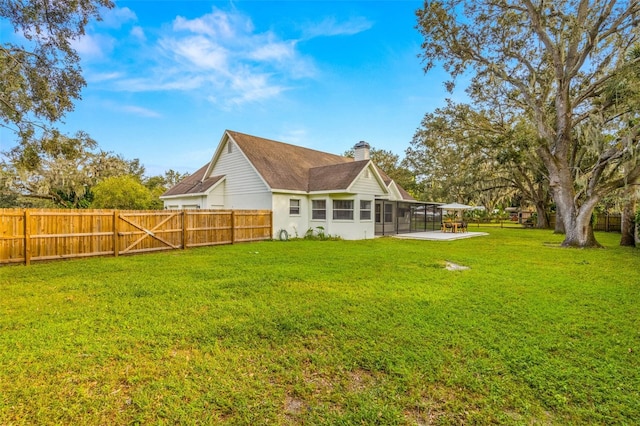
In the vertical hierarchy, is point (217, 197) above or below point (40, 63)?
below

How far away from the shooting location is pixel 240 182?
1664 cm

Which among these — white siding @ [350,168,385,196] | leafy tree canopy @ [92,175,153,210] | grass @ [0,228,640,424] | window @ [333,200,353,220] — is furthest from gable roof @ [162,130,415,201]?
grass @ [0,228,640,424]

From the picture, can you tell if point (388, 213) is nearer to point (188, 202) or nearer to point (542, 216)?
point (188, 202)

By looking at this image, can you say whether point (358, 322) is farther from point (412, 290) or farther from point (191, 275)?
point (191, 275)

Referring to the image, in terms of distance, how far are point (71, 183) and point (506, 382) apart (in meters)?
30.5

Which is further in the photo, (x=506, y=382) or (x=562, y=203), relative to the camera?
(x=562, y=203)

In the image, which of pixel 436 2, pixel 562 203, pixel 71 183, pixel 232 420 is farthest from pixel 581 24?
pixel 71 183

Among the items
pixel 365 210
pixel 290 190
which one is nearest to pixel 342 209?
pixel 365 210

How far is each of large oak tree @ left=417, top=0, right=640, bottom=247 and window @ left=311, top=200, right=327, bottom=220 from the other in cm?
815

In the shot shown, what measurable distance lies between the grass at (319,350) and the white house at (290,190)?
896 cm

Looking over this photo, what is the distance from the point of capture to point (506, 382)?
287 centimetres

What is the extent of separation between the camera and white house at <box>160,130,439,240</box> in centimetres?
1559

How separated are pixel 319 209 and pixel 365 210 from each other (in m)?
2.45

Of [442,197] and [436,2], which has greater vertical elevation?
[436,2]
